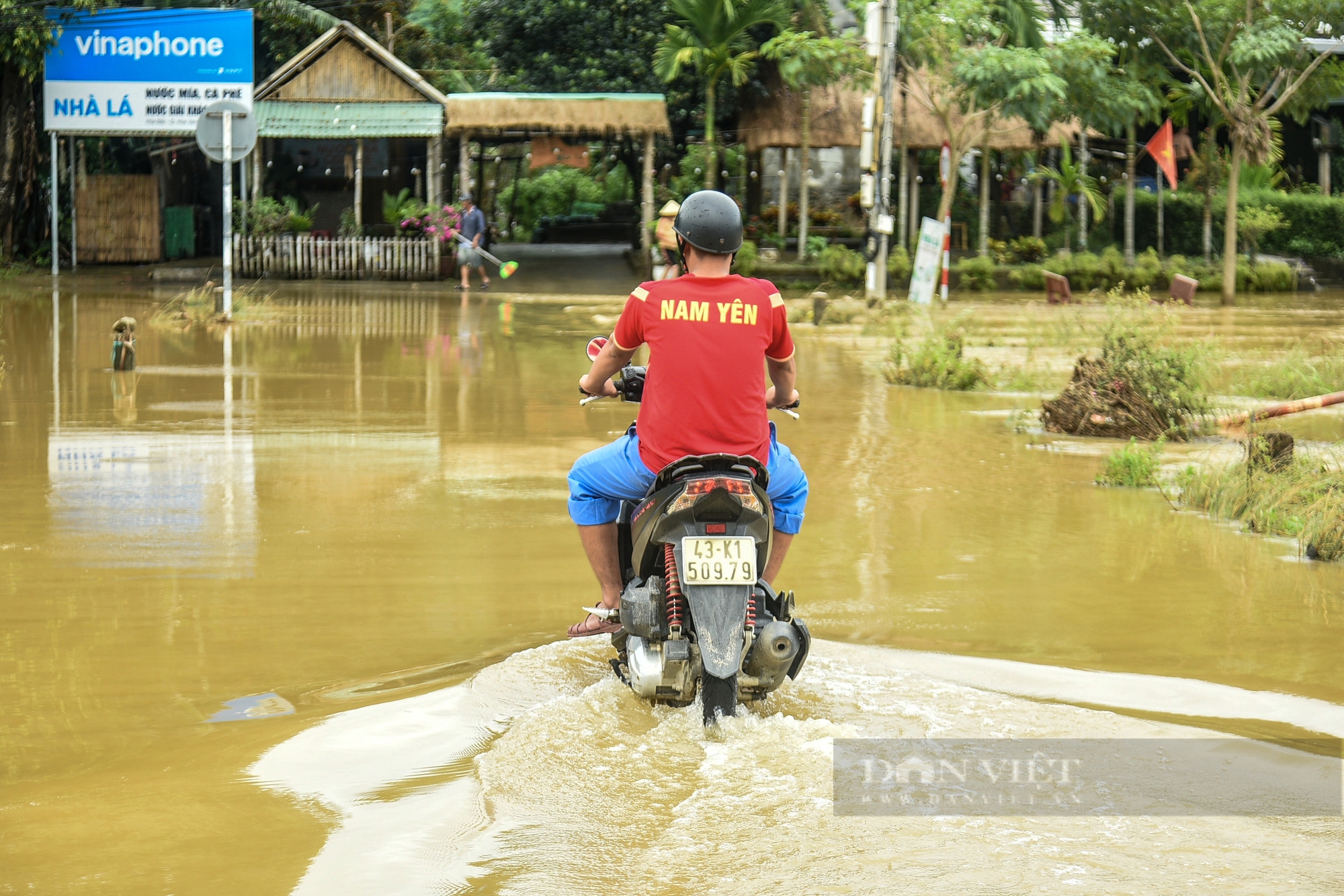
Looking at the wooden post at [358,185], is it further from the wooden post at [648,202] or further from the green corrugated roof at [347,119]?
the wooden post at [648,202]

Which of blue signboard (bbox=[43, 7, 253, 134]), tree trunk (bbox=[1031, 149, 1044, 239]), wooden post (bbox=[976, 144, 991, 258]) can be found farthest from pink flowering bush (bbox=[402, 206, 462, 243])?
tree trunk (bbox=[1031, 149, 1044, 239])

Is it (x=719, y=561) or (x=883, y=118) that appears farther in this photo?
(x=883, y=118)

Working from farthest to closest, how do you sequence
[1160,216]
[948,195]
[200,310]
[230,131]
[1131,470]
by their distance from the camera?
[1160,216], [948,195], [200,310], [230,131], [1131,470]

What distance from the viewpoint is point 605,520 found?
4867mm

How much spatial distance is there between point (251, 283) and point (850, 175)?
13.4m

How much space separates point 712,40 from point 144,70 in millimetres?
10239

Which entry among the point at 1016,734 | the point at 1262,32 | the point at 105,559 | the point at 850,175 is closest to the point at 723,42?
the point at 850,175

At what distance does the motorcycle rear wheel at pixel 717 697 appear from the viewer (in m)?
4.27

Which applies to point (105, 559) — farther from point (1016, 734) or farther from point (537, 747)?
point (1016, 734)

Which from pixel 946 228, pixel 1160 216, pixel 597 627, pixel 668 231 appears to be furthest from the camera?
pixel 1160 216

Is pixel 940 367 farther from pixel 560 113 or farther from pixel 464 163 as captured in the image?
pixel 464 163

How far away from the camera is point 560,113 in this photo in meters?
26.1

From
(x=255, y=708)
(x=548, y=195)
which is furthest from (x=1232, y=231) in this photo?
(x=255, y=708)

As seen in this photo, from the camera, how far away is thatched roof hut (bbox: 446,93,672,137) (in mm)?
26016
